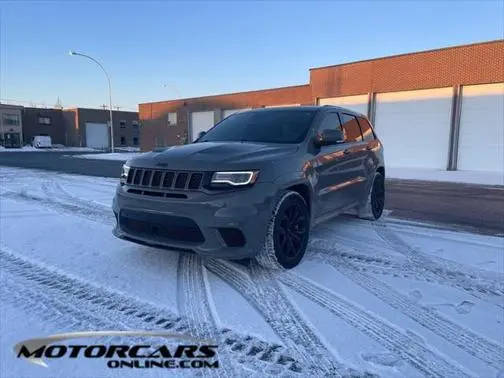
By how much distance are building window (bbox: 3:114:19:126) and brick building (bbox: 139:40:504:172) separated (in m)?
58.0

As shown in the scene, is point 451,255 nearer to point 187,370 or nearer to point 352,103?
point 187,370

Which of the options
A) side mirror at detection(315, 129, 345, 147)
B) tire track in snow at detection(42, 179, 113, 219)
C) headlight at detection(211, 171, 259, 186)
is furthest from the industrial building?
headlight at detection(211, 171, 259, 186)

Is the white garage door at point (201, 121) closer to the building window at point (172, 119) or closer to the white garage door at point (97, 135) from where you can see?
the building window at point (172, 119)

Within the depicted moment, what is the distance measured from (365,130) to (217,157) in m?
3.42

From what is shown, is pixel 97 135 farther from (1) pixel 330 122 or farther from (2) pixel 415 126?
(1) pixel 330 122

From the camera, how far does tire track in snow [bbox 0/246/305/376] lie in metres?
2.35

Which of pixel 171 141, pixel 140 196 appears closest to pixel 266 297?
pixel 140 196

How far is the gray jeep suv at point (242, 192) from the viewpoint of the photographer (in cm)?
329

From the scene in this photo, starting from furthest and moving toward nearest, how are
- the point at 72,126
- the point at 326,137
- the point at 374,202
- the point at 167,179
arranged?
1. the point at 72,126
2. the point at 374,202
3. the point at 326,137
4. the point at 167,179

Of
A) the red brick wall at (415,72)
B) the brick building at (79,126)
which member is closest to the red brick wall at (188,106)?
the red brick wall at (415,72)

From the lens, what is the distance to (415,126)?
71.6 ft

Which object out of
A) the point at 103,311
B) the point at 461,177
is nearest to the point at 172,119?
the point at 461,177

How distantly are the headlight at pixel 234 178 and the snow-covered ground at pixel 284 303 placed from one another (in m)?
0.93

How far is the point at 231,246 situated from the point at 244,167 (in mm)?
712
